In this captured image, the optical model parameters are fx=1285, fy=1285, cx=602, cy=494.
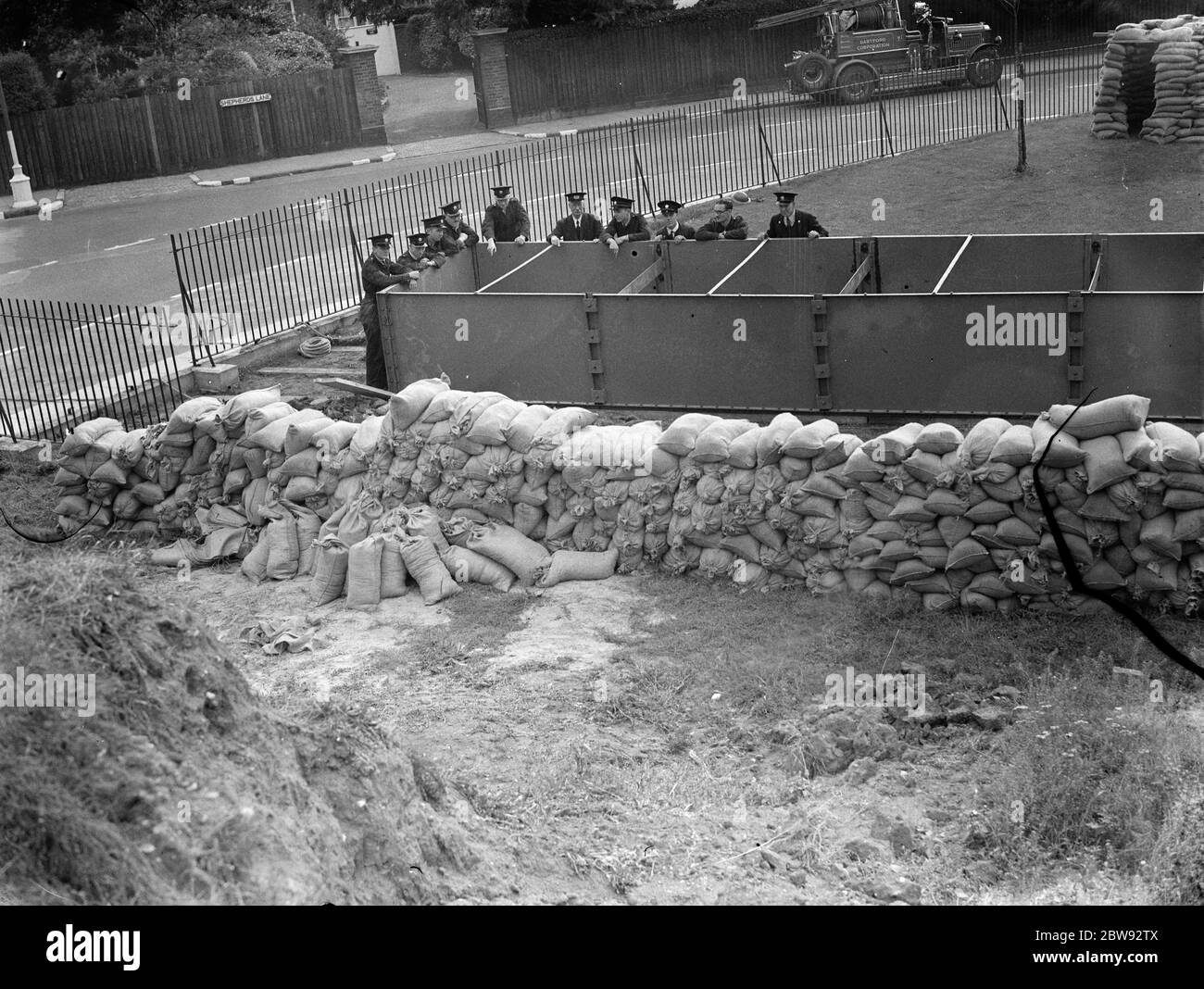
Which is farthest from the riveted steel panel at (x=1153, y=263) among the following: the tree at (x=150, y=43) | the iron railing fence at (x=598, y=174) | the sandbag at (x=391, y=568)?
the tree at (x=150, y=43)

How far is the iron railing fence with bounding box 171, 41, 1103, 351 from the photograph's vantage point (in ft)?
61.6

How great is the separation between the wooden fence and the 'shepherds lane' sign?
0.09 meters

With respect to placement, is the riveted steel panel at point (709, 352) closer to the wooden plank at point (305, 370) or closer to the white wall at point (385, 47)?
the wooden plank at point (305, 370)

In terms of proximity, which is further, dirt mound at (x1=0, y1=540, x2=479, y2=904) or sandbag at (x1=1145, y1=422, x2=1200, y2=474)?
sandbag at (x1=1145, y1=422, x2=1200, y2=474)

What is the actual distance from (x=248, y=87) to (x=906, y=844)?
28911mm

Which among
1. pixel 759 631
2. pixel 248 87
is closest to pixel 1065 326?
pixel 759 631

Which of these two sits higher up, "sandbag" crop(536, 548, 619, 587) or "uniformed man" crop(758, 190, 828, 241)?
"uniformed man" crop(758, 190, 828, 241)

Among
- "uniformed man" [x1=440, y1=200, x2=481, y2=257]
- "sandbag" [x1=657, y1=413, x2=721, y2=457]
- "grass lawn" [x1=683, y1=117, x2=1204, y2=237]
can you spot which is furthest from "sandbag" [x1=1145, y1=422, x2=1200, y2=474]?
"grass lawn" [x1=683, y1=117, x2=1204, y2=237]

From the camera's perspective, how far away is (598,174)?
24719mm

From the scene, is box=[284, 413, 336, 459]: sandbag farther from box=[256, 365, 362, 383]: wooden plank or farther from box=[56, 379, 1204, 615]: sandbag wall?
box=[256, 365, 362, 383]: wooden plank

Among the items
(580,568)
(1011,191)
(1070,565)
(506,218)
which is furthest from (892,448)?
(1011,191)

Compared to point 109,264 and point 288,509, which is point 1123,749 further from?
point 109,264

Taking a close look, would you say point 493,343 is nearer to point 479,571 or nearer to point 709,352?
point 709,352

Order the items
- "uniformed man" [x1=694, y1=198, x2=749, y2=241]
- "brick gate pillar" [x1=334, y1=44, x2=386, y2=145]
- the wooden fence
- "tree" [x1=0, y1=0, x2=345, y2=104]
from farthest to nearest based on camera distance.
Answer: "brick gate pillar" [x1=334, y1=44, x2=386, y2=145] → "tree" [x1=0, y1=0, x2=345, y2=104] → the wooden fence → "uniformed man" [x1=694, y1=198, x2=749, y2=241]
